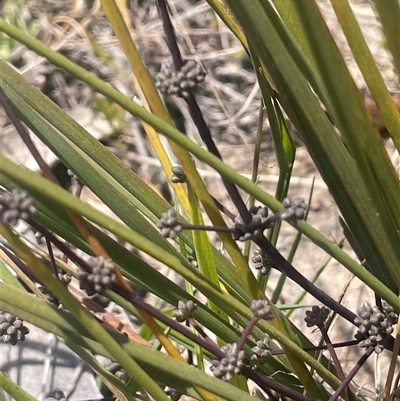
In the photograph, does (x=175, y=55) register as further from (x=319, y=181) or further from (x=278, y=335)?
(x=319, y=181)

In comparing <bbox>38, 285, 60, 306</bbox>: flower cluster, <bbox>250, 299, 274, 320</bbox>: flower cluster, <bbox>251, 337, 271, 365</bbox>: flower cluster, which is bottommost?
<bbox>38, 285, 60, 306</bbox>: flower cluster

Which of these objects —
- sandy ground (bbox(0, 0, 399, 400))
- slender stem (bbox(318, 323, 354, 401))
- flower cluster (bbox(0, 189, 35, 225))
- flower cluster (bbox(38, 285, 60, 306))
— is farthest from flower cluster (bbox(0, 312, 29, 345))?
sandy ground (bbox(0, 0, 399, 400))

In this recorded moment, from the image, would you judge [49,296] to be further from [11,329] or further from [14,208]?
[14,208]

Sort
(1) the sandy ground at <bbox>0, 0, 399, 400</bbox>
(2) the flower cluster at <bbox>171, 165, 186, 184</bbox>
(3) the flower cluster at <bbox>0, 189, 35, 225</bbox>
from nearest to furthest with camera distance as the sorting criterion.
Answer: (3) the flower cluster at <bbox>0, 189, 35, 225</bbox>, (2) the flower cluster at <bbox>171, 165, 186, 184</bbox>, (1) the sandy ground at <bbox>0, 0, 399, 400</bbox>

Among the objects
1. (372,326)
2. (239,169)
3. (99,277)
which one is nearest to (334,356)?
(372,326)

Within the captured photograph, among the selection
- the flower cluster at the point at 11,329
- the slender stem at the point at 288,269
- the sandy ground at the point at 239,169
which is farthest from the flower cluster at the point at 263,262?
the sandy ground at the point at 239,169

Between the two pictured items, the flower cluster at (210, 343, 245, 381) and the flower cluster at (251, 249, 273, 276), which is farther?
the flower cluster at (251, 249, 273, 276)

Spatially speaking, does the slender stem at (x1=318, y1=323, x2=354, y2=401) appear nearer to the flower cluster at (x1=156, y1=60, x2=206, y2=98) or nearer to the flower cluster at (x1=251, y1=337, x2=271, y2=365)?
the flower cluster at (x1=251, y1=337, x2=271, y2=365)
